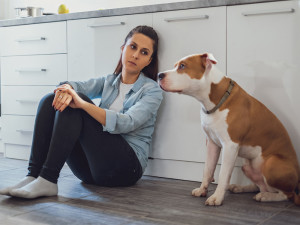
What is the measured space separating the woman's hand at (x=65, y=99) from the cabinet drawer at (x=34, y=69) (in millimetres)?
870

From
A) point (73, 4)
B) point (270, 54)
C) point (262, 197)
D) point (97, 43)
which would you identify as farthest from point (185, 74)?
point (73, 4)

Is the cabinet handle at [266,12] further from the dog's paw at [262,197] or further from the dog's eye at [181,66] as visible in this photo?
the dog's paw at [262,197]

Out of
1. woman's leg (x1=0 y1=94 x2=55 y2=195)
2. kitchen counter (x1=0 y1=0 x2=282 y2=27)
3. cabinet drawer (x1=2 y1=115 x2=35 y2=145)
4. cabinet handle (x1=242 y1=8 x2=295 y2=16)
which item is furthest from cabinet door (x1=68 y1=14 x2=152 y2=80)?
woman's leg (x1=0 y1=94 x2=55 y2=195)

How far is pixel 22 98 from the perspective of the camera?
296 centimetres

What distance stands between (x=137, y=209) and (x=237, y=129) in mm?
540

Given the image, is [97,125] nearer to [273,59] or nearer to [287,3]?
[273,59]

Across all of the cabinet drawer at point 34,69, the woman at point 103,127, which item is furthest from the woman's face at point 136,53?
the cabinet drawer at point 34,69

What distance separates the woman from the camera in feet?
6.26

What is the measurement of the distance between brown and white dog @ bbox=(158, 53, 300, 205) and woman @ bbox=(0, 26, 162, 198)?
38 centimetres

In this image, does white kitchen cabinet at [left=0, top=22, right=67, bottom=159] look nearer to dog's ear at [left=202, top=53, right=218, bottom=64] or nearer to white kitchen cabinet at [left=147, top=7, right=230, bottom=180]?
white kitchen cabinet at [left=147, top=7, right=230, bottom=180]

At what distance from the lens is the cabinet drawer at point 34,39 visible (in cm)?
278

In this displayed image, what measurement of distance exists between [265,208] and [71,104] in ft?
3.10

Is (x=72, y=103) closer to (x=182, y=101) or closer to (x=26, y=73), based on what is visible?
(x=182, y=101)

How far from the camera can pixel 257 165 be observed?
1.93m
